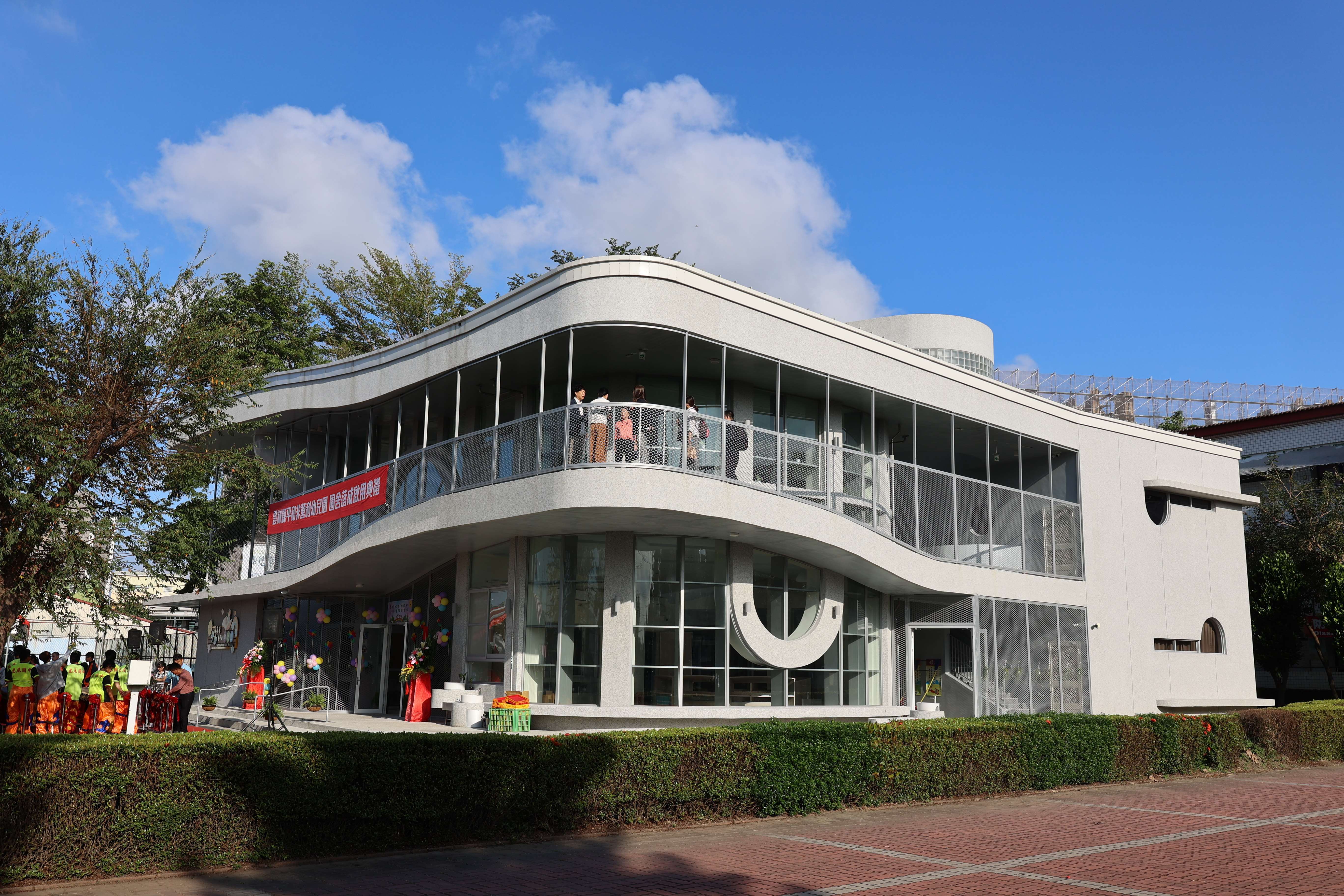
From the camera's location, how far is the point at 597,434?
16.0 meters

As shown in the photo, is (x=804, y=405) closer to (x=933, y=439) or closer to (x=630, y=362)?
(x=630, y=362)

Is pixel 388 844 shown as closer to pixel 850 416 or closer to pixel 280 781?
pixel 280 781

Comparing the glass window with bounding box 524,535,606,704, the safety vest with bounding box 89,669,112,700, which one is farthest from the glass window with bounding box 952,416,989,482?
the safety vest with bounding box 89,669,112,700

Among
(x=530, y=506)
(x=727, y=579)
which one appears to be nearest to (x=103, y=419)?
(x=530, y=506)

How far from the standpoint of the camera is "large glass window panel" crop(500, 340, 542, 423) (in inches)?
708

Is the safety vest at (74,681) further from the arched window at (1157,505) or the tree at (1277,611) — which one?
the tree at (1277,611)

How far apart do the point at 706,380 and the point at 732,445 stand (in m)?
3.05

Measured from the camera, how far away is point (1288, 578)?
30.7 metres

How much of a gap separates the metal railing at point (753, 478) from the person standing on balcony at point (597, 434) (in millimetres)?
16

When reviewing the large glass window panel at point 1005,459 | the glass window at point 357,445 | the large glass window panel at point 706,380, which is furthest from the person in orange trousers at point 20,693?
the large glass window panel at point 1005,459

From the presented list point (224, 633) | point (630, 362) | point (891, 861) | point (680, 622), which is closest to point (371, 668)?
point (224, 633)

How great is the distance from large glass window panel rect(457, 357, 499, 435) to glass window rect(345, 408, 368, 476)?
113 inches

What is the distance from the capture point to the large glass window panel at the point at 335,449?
942 inches

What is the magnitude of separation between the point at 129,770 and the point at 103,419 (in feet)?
37.6
